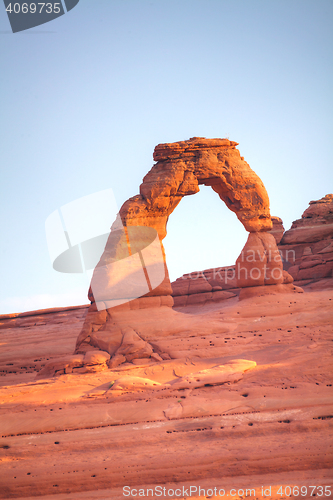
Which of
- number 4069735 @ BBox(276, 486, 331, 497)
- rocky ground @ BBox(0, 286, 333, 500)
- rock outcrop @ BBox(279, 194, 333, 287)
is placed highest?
rock outcrop @ BBox(279, 194, 333, 287)

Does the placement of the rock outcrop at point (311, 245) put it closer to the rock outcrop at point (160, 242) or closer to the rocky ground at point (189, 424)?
the rock outcrop at point (160, 242)

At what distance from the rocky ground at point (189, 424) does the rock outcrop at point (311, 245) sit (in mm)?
9198

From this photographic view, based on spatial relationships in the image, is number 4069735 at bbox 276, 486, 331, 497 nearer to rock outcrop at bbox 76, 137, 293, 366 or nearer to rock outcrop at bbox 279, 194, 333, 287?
rock outcrop at bbox 76, 137, 293, 366

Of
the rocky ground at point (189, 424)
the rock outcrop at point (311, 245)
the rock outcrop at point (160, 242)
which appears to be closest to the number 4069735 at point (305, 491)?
the rocky ground at point (189, 424)

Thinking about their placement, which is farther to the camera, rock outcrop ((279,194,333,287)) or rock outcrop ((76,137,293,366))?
rock outcrop ((279,194,333,287))

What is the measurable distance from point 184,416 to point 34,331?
1587 cm

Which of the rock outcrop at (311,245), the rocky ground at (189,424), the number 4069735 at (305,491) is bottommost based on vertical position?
the number 4069735 at (305,491)

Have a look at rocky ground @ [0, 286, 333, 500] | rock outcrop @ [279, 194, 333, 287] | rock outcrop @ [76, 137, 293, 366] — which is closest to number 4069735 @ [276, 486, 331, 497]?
rocky ground @ [0, 286, 333, 500]

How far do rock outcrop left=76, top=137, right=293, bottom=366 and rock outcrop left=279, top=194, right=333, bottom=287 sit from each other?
6.99m

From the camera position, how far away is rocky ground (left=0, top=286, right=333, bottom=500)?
277 inches

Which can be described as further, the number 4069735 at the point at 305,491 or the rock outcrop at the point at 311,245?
the rock outcrop at the point at 311,245

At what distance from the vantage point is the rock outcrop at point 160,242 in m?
13.7

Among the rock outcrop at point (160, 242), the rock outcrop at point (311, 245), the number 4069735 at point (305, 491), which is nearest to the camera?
the number 4069735 at point (305, 491)

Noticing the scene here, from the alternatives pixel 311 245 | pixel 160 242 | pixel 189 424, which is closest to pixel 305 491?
pixel 189 424
